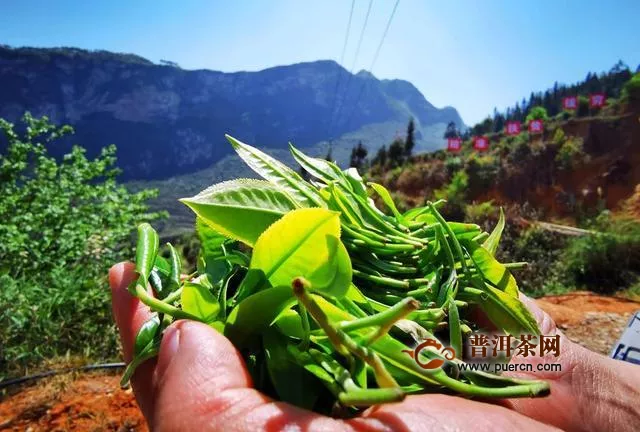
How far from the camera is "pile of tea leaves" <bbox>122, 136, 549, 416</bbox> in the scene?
776 mm

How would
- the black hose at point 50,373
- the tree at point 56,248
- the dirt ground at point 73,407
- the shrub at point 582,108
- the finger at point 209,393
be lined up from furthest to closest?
the shrub at point 582,108 → the tree at point 56,248 → the black hose at point 50,373 → the dirt ground at point 73,407 → the finger at point 209,393

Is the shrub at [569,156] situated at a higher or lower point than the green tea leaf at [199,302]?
higher

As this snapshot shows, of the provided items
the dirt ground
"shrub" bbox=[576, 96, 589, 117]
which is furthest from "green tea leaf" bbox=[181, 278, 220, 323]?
"shrub" bbox=[576, 96, 589, 117]

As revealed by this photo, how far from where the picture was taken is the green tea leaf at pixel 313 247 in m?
0.84

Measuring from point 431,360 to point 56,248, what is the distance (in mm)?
6627

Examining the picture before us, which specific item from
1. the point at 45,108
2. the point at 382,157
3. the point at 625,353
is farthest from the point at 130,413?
the point at 45,108

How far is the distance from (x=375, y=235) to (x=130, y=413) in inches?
103

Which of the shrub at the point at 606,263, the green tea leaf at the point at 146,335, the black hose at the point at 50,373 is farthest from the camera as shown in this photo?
the shrub at the point at 606,263

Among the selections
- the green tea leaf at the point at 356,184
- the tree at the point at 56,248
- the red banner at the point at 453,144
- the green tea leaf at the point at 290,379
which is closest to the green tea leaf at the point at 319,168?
the green tea leaf at the point at 356,184

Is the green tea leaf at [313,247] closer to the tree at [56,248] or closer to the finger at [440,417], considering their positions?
the finger at [440,417]

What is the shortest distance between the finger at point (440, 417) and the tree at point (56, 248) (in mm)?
3763

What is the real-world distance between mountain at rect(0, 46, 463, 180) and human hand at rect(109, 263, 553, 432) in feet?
279

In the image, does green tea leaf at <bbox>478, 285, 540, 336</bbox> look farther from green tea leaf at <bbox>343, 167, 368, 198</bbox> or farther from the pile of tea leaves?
green tea leaf at <bbox>343, 167, 368, 198</bbox>

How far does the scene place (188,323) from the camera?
879 mm
